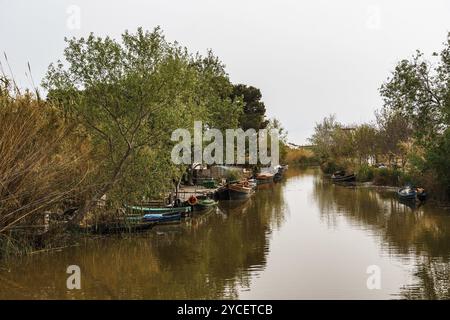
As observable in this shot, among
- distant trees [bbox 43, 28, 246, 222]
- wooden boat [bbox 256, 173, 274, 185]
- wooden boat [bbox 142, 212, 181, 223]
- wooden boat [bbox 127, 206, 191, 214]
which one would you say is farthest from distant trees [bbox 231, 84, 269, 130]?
distant trees [bbox 43, 28, 246, 222]

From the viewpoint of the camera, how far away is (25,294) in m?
14.3

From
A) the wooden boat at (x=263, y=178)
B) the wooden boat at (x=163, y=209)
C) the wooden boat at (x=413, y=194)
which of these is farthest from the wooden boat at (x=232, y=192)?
the wooden boat at (x=263, y=178)

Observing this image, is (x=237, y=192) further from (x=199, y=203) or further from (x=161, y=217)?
(x=161, y=217)

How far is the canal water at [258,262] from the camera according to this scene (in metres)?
14.5

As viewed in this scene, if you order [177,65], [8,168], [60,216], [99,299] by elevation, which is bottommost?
[99,299]

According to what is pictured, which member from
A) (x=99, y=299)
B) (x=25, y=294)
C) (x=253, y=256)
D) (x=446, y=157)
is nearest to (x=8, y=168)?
(x=25, y=294)

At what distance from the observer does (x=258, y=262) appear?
1831 cm

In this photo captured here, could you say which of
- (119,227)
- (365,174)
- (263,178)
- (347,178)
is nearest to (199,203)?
(119,227)

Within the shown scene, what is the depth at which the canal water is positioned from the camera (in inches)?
569

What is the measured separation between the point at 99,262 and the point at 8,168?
459 cm

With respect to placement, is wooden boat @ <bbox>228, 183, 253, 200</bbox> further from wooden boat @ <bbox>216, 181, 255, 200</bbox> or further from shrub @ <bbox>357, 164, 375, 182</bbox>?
shrub @ <bbox>357, 164, 375, 182</bbox>

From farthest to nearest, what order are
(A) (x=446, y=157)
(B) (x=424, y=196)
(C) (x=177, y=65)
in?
(B) (x=424, y=196), (A) (x=446, y=157), (C) (x=177, y=65)

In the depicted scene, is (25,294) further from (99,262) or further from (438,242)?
(438,242)

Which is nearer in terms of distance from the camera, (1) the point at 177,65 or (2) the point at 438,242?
(2) the point at 438,242
